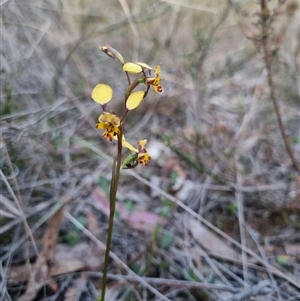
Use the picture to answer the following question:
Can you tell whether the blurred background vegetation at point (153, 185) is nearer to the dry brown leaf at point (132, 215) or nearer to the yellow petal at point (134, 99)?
the dry brown leaf at point (132, 215)

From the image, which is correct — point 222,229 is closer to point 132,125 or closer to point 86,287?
point 86,287

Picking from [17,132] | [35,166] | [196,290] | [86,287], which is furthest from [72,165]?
[196,290]

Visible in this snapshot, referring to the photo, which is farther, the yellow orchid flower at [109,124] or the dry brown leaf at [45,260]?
the dry brown leaf at [45,260]

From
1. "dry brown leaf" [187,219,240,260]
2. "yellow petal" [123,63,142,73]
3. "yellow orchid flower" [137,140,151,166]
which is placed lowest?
"yellow orchid flower" [137,140,151,166]

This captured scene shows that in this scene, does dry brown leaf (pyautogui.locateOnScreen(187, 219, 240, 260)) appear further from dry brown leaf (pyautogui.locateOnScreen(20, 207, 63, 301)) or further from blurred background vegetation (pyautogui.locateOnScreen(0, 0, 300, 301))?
dry brown leaf (pyautogui.locateOnScreen(20, 207, 63, 301))

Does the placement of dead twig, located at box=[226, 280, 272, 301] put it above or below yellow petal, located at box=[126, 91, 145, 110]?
below

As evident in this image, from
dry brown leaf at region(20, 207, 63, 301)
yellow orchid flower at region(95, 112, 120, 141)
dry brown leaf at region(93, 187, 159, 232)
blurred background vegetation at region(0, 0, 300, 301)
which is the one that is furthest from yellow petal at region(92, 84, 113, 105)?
dry brown leaf at region(93, 187, 159, 232)

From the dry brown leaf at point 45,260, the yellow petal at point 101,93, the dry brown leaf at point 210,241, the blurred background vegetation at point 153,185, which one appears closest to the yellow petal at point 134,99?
the yellow petal at point 101,93

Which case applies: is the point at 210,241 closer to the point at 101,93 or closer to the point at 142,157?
the point at 142,157
